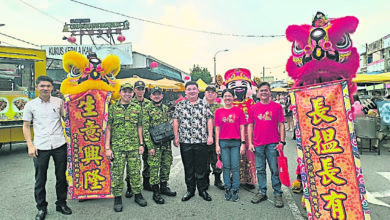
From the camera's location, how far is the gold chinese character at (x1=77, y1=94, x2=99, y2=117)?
3826 millimetres

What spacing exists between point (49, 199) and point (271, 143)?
3.55 meters

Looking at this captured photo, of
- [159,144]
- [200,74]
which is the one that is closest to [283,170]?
[159,144]

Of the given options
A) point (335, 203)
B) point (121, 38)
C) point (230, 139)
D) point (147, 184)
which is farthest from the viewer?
point (121, 38)

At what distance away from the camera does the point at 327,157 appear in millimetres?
2879

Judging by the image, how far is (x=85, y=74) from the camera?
12.7 feet

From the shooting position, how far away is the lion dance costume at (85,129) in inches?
150

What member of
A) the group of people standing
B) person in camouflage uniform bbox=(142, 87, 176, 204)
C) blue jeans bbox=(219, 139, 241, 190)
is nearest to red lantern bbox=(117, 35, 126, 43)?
the group of people standing

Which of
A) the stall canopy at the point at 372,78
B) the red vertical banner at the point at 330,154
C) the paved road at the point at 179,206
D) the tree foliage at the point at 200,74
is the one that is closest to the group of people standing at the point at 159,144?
the paved road at the point at 179,206

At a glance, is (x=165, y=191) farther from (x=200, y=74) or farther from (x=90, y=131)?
(x=200, y=74)

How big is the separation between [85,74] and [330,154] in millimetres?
3536

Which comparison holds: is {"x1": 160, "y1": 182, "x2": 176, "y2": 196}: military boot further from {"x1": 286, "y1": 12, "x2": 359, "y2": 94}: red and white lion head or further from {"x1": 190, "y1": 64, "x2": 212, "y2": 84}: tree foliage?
{"x1": 190, "y1": 64, "x2": 212, "y2": 84}: tree foliage

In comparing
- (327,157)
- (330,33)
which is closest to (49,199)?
(327,157)

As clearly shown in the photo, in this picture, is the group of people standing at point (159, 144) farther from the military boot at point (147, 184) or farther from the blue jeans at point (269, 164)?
the military boot at point (147, 184)

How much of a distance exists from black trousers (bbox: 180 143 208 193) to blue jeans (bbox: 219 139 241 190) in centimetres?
30
